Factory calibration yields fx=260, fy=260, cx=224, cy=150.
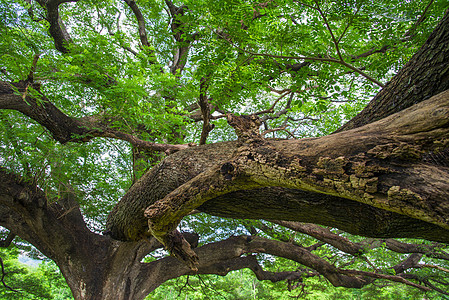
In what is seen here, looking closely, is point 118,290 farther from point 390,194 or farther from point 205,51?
point 390,194

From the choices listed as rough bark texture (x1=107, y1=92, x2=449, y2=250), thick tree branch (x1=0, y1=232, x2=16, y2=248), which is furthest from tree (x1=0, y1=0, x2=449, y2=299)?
thick tree branch (x1=0, y1=232, x2=16, y2=248)

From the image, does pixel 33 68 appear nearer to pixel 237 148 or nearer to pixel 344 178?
pixel 237 148

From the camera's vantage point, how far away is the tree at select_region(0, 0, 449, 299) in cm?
149

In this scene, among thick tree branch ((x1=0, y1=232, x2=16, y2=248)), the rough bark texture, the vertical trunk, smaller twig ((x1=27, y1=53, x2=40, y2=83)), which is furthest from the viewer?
thick tree branch ((x1=0, y1=232, x2=16, y2=248))

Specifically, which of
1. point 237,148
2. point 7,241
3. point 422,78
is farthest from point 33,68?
point 7,241

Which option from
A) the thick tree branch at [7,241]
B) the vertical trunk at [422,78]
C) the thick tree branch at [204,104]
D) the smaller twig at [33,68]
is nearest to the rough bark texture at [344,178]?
the vertical trunk at [422,78]

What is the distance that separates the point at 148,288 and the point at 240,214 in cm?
384

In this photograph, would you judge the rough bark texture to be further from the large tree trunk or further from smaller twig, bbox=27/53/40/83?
smaller twig, bbox=27/53/40/83

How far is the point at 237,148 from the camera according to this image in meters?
1.98

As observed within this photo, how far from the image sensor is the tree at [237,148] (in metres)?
1.49

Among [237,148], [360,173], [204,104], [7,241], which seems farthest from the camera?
[7,241]

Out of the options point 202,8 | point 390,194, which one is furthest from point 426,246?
point 202,8

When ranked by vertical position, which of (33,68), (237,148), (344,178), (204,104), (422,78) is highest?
(33,68)

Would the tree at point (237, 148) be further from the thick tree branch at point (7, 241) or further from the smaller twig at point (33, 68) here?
the thick tree branch at point (7, 241)
